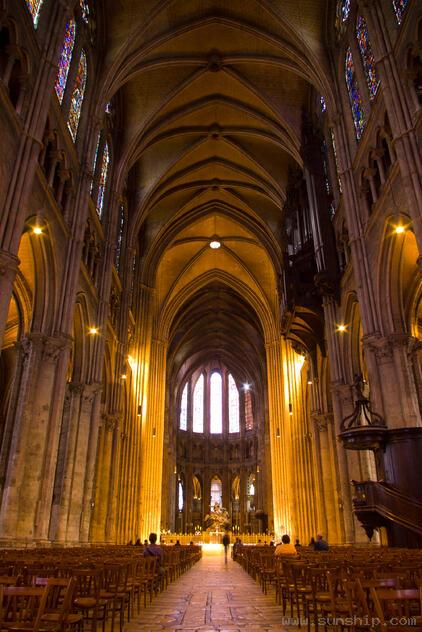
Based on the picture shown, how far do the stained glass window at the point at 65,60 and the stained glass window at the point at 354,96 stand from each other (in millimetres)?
10258

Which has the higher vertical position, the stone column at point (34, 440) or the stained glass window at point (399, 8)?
the stained glass window at point (399, 8)

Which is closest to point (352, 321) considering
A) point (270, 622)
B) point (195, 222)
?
point (270, 622)

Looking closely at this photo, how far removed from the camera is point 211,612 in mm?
6969

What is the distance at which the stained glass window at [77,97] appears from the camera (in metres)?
17.7

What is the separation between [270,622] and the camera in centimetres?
620

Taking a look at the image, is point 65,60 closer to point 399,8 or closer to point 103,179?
point 103,179

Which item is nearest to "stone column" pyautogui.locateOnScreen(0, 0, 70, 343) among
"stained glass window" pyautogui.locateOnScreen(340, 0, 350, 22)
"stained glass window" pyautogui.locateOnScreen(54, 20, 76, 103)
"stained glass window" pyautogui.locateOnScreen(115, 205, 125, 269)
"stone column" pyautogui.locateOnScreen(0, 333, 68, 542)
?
"stained glass window" pyautogui.locateOnScreen(54, 20, 76, 103)

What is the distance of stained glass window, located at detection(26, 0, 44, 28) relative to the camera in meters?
13.8

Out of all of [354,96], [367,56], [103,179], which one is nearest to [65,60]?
[103,179]

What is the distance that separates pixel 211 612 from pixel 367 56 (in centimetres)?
1725

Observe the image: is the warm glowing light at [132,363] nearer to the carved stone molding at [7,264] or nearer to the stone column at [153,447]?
the stone column at [153,447]

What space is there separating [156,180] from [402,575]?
26838 mm

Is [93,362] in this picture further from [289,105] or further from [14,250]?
[289,105]

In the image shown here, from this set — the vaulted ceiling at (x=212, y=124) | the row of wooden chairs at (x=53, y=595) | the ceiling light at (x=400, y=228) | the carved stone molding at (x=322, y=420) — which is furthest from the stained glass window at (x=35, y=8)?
the carved stone molding at (x=322, y=420)
